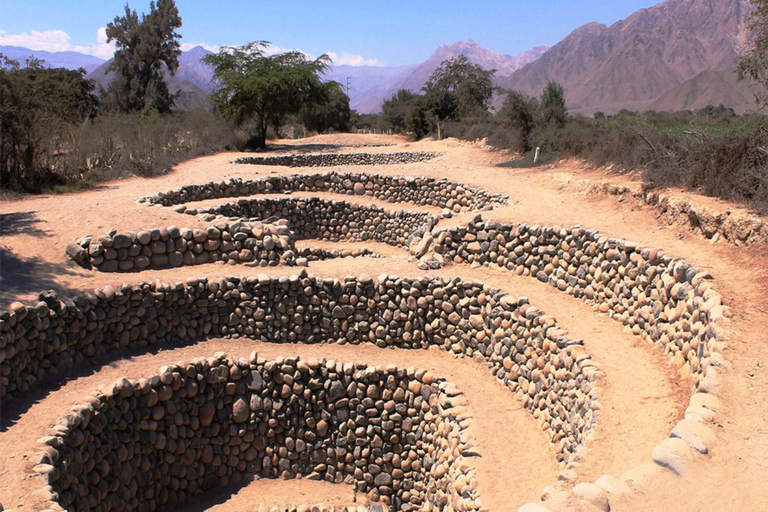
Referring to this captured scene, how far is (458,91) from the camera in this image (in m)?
44.7

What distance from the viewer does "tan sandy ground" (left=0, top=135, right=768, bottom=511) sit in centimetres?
413

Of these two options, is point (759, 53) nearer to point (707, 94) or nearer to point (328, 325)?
point (328, 325)

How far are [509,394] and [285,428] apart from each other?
11.0ft

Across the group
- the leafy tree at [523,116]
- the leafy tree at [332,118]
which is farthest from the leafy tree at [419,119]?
the leafy tree at [523,116]

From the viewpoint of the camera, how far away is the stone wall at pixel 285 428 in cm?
752

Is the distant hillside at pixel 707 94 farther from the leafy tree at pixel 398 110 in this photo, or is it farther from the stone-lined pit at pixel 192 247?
the stone-lined pit at pixel 192 247

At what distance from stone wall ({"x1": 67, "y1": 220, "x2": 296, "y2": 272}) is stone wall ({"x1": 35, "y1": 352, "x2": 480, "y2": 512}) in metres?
2.40

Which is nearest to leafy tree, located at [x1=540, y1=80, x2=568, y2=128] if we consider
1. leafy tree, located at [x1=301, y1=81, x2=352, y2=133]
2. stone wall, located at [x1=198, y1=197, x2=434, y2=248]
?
stone wall, located at [x1=198, y1=197, x2=434, y2=248]

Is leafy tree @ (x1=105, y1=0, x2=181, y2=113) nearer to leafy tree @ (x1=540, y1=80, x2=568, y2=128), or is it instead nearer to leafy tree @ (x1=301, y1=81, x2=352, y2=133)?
leafy tree @ (x1=301, y1=81, x2=352, y2=133)

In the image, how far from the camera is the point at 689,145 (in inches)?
435

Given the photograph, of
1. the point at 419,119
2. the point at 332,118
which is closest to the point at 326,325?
the point at 419,119

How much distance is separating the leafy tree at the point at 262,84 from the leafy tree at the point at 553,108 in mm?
11114

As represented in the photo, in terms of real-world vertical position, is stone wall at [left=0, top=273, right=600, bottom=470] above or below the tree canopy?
below

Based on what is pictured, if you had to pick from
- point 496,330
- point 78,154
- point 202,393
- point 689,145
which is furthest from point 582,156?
point 78,154
